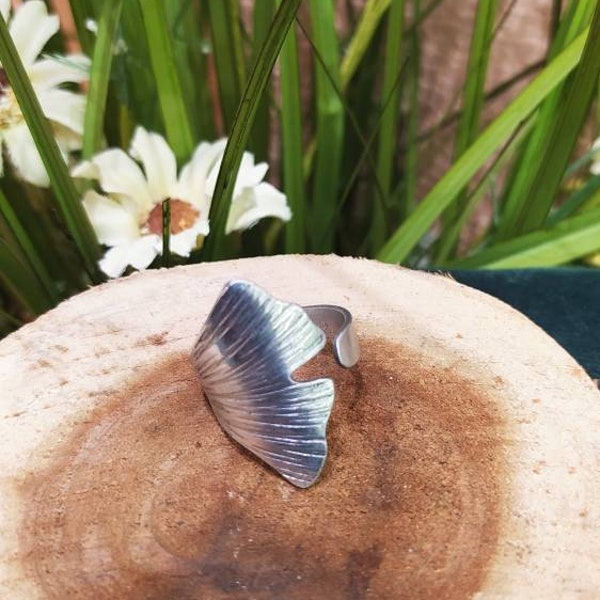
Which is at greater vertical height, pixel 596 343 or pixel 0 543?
pixel 0 543

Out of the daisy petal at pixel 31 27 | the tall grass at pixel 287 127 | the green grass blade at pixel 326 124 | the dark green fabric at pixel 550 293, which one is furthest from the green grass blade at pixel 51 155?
the dark green fabric at pixel 550 293

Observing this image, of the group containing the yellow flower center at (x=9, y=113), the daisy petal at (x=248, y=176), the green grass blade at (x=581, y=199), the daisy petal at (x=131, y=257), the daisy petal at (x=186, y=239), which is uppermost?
the yellow flower center at (x=9, y=113)

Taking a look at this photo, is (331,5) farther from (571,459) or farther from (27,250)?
(571,459)

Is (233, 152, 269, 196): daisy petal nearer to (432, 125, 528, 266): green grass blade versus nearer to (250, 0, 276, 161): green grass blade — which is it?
(250, 0, 276, 161): green grass blade

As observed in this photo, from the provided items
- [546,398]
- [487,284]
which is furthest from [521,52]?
[546,398]

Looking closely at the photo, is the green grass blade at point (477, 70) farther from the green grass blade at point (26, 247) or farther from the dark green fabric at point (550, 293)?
the green grass blade at point (26, 247)

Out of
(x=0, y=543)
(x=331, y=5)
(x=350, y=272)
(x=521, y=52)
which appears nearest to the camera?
(x=0, y=543)

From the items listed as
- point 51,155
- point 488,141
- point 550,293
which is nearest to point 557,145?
point 488,141
